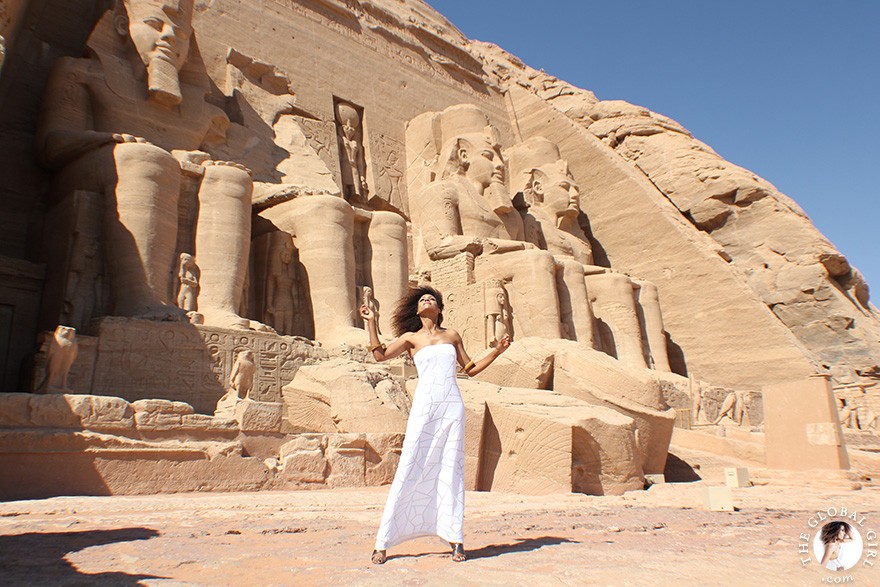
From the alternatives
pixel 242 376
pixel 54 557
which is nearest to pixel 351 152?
pixel 242 376

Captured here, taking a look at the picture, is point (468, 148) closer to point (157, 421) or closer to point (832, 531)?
point (157, 421)

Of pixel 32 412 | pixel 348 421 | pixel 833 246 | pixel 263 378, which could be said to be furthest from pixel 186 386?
pixel 833 246

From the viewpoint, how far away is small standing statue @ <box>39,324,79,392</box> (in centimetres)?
454

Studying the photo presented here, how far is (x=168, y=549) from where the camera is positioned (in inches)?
86.6

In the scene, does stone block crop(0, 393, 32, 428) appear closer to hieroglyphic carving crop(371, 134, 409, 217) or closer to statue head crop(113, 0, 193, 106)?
statue head crop(113, 0, 193, 106)

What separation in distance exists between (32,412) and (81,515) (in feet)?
3.55

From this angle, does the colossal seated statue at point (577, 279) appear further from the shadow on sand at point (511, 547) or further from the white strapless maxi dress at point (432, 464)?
the white strapless maxi dress at point (432, 464)

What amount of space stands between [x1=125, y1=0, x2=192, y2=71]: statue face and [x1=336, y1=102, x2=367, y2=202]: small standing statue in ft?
11.8

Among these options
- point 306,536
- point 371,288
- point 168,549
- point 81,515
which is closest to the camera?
point 168,549

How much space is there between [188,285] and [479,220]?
4973mm

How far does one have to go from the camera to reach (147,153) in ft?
21.4

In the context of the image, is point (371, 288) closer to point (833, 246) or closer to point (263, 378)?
point (263, 378)

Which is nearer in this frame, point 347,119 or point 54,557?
point 54,557

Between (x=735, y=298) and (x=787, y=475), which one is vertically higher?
(x=735, y=298)
